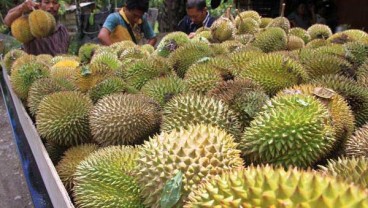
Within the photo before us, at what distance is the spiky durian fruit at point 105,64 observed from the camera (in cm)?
242

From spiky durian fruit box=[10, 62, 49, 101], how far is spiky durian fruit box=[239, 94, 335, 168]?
1.84 m

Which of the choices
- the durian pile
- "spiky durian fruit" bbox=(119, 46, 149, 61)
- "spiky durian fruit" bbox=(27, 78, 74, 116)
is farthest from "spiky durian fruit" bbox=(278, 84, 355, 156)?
"spiky durian fruit" bbox=(119, 46, 149, 61)

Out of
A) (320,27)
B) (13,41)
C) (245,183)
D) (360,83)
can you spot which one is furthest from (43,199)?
(13,41)

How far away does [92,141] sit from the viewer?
1.93m

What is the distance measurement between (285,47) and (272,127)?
5.48ft

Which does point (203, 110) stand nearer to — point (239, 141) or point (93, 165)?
point (239, 141)

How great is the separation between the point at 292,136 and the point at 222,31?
2218 mm

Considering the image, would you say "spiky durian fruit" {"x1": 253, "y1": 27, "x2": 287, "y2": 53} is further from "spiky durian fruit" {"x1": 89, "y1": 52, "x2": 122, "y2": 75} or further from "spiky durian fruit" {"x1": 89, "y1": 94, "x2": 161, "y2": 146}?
"spiky durian fruit" {"x1": 89, "y1": 94, "x2": 161, "y2": 146}

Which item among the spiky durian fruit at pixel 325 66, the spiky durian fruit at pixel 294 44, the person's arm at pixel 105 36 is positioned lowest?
the person's arm at pixel 105 36

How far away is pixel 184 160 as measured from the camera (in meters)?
1.14

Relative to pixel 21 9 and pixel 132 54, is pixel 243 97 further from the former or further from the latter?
pixel 21 9

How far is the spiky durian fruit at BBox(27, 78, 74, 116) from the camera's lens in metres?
2.27

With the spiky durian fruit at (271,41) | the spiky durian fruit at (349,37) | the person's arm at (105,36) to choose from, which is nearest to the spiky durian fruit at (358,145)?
the spiky durian fruit at (271,41)

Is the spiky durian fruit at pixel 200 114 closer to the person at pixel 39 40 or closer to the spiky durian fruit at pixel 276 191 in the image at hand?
the spiky durian fruit at pixel 276 191
